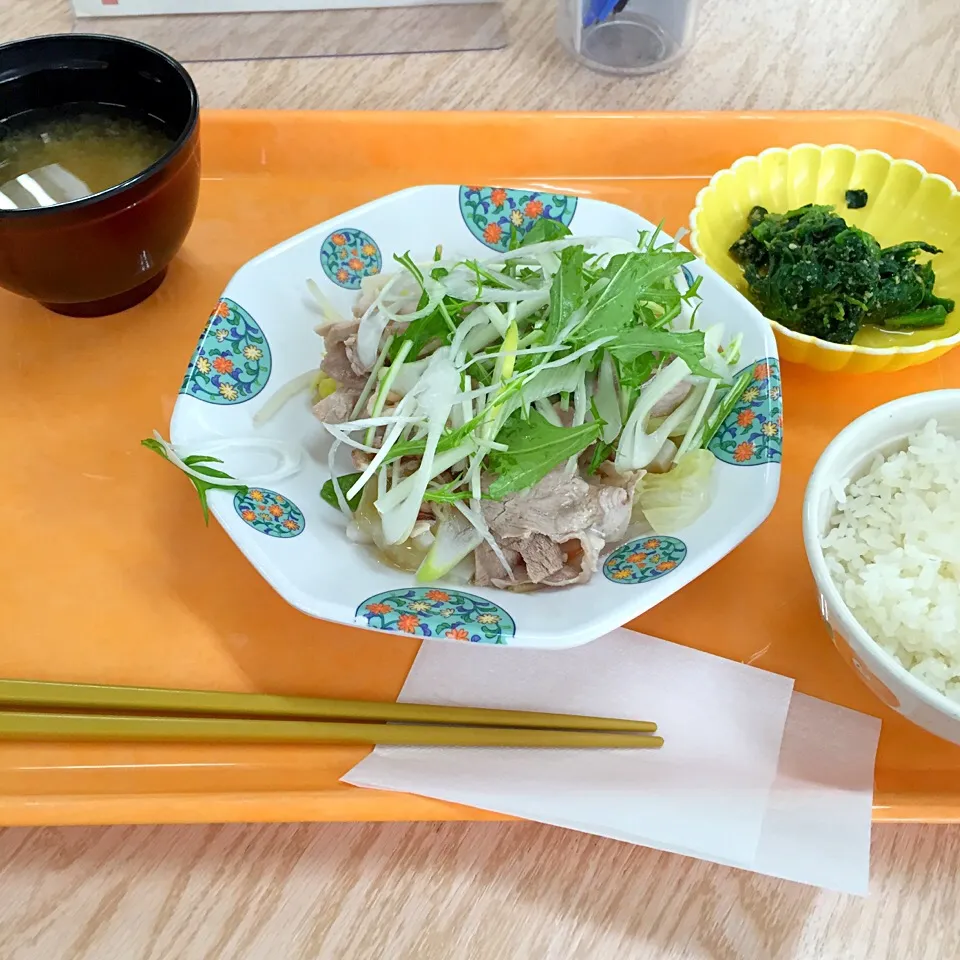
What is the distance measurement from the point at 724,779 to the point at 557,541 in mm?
312

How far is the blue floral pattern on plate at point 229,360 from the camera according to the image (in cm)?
113

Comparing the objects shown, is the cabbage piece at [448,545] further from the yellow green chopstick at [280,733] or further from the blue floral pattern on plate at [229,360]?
the blue floral pattern on plate at [229,360]

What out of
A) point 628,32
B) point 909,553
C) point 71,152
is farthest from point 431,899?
point 628,32

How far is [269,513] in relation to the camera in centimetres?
104

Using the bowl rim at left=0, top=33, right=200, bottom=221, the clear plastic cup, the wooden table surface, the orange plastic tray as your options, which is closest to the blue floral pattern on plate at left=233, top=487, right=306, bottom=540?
the orange plastic tray

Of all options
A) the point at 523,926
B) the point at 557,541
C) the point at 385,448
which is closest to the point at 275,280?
the point at 385,448

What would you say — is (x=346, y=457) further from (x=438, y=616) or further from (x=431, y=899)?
(x=431, y=899)

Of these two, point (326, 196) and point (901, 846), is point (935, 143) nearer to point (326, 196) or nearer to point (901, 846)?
point (326, 196)

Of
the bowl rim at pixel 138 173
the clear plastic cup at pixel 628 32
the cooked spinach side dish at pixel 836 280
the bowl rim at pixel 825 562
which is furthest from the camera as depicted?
the clear plastic cup at pixel 628 32

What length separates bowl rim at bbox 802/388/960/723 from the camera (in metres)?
0.87

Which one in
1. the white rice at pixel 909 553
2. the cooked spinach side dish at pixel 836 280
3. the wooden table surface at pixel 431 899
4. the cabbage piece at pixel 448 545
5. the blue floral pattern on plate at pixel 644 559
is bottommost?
the wooden table surface at pixel 431 899

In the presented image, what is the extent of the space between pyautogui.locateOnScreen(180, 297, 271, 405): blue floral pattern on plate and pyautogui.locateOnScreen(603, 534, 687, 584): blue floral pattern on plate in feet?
1.71

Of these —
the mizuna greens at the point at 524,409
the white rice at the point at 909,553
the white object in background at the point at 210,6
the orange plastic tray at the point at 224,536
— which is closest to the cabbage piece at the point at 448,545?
the mizuna greens at the point at 524,409

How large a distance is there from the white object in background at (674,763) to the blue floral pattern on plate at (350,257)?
1.85 feet
